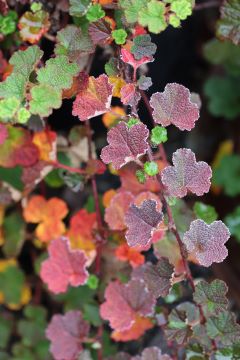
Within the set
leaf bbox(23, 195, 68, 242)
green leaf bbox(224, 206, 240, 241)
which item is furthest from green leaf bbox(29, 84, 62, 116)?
green leaf bbox(224, 206, 240, 241)

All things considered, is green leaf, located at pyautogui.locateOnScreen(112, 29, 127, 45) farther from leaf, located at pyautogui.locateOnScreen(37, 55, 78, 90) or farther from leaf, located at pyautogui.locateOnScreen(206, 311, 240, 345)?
leaf, located at pyautogui.locateOnScreen(206, 311, 240, 345)

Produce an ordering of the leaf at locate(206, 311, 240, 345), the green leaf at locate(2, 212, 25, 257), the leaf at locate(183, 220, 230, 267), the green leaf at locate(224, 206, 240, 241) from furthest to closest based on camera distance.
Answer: the green leaf at locate(224, 206, 240, 241) → the green leaf at locate(2, 212, 25, 257) → the leaf at locate(206, 311, 240, 345) → the leaf at locate(183, 220, 230, 267)

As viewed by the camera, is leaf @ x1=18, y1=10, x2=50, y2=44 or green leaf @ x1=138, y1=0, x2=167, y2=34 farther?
leaf @ x1=18, y1=10, x2=50, y2=44

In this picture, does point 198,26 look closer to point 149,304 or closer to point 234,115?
point 234,115

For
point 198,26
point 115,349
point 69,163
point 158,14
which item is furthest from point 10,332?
point 198,26

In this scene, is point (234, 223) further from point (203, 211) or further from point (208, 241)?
point (208, 241)
